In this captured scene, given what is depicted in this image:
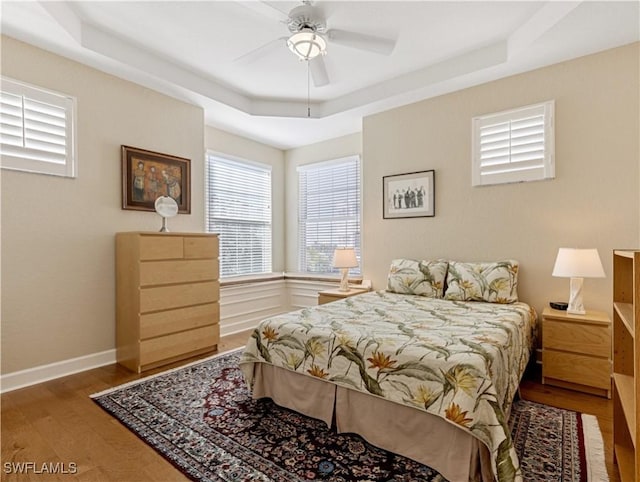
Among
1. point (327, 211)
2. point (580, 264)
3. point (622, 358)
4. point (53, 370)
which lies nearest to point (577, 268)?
point (580, 264)

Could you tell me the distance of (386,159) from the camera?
407cm

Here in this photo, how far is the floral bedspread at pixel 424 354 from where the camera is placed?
1496mm

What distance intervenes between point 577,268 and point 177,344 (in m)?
3.46

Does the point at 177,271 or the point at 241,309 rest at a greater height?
the point at 177,271

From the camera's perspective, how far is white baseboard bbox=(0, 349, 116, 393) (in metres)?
2.60

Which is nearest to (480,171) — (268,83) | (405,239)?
(405,239)

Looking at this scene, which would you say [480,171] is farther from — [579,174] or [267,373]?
[267,373]

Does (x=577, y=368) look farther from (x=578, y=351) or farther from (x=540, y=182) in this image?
(x=540, y=182)

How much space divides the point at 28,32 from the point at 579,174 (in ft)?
15.1

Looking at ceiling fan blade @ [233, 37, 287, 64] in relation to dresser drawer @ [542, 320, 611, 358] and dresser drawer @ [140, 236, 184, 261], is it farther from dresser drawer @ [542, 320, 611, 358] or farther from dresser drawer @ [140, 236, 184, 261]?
dresser drawer @ [542, 320, 611, 358]

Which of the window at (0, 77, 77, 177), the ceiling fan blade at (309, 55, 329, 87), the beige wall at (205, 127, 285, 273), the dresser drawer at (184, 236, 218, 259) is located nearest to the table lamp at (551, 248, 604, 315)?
the ceiling fan blade at (309, 55, 329, 87)

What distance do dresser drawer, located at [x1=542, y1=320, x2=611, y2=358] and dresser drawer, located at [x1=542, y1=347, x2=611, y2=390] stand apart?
0.05 meters

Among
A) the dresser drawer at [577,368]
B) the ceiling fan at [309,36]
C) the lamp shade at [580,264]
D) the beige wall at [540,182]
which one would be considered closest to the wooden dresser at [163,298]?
the ceiling fan at [309,36]

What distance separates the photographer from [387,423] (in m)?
1.81
